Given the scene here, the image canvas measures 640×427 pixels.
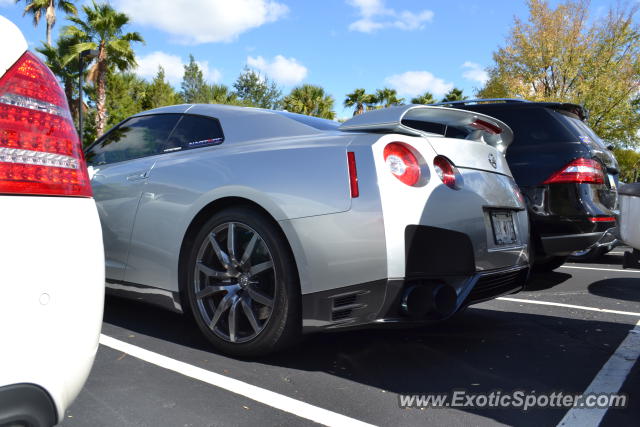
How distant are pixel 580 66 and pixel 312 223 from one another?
25.2 m

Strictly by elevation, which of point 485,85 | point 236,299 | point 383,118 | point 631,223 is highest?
point 485,85

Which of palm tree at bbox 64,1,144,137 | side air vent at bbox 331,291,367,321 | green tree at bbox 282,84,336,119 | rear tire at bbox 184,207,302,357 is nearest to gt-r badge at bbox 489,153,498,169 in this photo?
side air vent at bbox 331,291,367,321

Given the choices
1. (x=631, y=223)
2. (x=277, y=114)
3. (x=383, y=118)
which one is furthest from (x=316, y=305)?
(x=631, y=223)

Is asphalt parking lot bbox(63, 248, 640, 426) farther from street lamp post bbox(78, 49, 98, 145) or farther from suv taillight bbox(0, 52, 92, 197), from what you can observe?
street lamp post bbox(78, 49, 98, 145)

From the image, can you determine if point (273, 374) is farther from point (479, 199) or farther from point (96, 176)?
point (96, 176)

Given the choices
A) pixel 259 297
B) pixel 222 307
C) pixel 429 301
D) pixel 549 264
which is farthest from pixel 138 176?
pixel 549 264

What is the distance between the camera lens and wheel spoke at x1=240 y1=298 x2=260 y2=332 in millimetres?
2961

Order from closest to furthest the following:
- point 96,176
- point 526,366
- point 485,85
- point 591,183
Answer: point 526,366
point 96,176
point 591,183
point 485,85

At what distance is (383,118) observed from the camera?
2928mm

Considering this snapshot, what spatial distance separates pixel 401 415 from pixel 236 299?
1108 mm

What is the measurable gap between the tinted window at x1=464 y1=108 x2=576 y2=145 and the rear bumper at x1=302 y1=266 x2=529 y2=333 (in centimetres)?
279

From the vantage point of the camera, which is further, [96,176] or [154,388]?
[96,176]

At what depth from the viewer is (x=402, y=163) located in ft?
9.14

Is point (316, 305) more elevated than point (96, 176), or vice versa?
point (96, 176)
